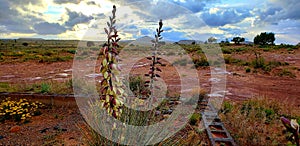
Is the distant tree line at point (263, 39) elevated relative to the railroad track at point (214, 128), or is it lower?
elevated

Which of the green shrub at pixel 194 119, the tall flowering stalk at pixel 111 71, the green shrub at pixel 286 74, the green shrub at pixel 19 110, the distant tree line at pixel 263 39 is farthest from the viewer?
the distant tree line at pixel 263 39

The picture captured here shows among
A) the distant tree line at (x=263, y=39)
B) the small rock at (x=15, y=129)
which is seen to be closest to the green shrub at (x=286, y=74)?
the small rock at (x=15, y=129)

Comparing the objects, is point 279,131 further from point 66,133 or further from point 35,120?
point 35,120

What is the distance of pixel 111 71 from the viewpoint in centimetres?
231

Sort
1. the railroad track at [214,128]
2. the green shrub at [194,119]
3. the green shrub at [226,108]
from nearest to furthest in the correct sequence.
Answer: the railroad track at [214,128] < the green shrub at [194,119] < the green shrub at [226,108]

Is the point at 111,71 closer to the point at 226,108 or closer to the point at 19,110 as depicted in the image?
the point at 19,110

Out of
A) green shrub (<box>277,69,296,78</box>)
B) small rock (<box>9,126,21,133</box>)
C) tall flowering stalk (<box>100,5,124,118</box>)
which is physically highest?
tall flowering stalk (<box>100,5,124,118</box>)

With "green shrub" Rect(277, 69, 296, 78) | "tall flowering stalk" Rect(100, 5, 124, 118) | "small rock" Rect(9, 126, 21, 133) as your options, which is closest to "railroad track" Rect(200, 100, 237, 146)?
"tall flowering stalk" Rect(100, 5, 124, 118)

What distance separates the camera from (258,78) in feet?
Result: 39.2

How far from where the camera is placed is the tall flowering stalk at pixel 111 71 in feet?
7.32

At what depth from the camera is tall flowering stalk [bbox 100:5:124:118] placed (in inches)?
87.9

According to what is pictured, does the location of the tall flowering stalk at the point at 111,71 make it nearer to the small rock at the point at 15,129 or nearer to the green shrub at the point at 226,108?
the small rock at the point at 15,129

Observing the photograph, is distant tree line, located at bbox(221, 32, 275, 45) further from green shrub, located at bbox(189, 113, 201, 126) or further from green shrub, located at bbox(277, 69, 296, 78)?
green shrub, located at bbox(189, 113, 201, 126)

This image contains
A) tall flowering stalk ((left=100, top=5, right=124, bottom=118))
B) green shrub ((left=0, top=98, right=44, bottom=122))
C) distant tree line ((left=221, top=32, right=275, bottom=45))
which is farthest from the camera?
distant tree line ((left=221, top=32, right=275, bottom=45))
